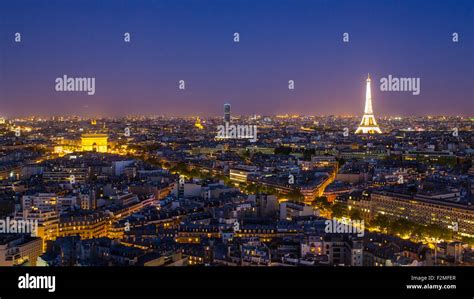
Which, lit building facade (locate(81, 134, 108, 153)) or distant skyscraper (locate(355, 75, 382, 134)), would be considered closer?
lit building facade (locate(81, 134, 108, 153))

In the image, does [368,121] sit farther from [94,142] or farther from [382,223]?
[382,223]

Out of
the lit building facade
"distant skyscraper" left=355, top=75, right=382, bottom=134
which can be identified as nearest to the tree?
the lit building facade

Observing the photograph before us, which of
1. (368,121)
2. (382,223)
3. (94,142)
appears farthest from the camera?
(368,121)

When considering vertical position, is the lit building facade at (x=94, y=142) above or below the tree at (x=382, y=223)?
above

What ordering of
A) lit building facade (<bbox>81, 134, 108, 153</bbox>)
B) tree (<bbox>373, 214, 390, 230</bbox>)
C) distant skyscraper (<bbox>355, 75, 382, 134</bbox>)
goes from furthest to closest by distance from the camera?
1. distant skyscraper (<bbox>355, 75, 382, 134</bbox>)
2. lit building facade (<bbox>81, 134, 108, 153</bbox>)
3. tree (<bbox>373, 214, 390, 230</bbox>)

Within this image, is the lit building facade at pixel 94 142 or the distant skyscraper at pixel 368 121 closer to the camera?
the lit building facade at pixel 94 142

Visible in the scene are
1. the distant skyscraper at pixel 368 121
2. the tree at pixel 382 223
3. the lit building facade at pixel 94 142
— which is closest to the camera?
the tree at pixel 382 223

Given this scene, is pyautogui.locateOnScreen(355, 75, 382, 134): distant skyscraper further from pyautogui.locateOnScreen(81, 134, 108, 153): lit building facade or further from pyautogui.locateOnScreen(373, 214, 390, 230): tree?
pyautogui.locateOnScreen(373, 214, 390, 230): tree

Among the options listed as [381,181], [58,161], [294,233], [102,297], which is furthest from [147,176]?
[102,297]

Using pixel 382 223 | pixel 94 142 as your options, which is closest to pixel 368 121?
pixel 94 142

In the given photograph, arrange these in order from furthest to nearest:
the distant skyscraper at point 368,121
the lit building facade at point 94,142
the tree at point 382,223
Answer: the distant skyscraper at point 368,121, the lit building facade at point 94,142, the tree at point 382,223

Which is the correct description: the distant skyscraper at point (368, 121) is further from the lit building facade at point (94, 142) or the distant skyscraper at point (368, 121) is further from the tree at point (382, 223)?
the tree at point (382, 223)

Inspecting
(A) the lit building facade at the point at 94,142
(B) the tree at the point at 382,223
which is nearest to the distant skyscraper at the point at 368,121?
(A) the lit building facade at the point at 94,142
